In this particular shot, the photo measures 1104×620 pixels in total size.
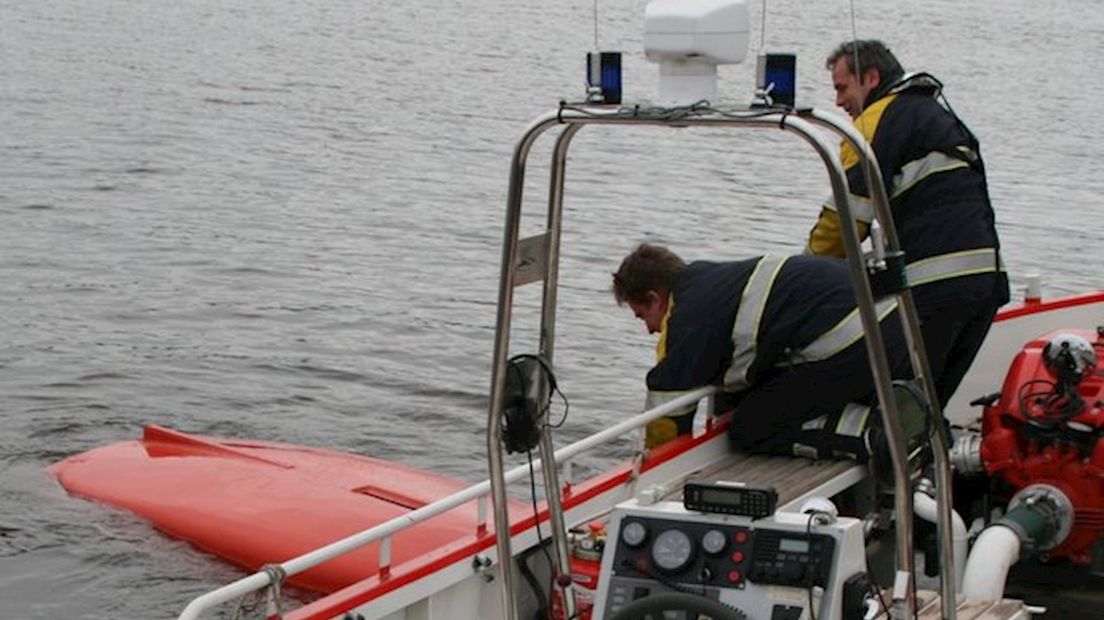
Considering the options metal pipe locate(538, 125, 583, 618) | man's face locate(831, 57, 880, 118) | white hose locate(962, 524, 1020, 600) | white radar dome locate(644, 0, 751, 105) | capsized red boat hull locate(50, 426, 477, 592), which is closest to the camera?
white radar dome locate(644, 0, 751, 105)

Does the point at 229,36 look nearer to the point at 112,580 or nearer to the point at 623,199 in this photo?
the point at 623,199

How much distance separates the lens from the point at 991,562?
5520mm

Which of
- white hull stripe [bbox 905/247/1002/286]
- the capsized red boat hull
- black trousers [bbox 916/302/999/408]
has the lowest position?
the capsized red boat hull

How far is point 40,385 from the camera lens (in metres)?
11.8

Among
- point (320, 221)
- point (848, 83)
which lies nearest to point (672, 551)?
point (848, 83)

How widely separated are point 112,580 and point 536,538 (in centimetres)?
366

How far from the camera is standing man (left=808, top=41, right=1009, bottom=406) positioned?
5.97m

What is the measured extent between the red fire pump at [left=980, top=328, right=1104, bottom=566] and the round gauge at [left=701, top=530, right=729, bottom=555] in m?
1.98

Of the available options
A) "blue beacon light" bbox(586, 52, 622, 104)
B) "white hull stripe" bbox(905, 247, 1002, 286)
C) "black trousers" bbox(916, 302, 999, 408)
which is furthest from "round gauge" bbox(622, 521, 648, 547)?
"white hull stripe" bbox(905, 247, 1002, 286)

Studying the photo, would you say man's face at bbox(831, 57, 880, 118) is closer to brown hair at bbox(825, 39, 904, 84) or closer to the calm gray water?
brown hair at bbox(825, 39, 904, 84)

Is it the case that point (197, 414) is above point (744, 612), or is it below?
below

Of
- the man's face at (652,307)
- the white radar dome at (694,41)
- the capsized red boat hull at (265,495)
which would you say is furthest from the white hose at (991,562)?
the capsized red boat hull at (265,495)

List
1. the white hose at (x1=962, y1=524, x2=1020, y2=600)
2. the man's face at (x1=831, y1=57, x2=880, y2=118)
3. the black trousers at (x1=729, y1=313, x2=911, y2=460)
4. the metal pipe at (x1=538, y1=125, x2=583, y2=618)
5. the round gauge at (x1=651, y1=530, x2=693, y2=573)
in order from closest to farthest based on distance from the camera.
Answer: the round gauge at (x1=651, y1=530, x2=693, y2=573), the metal pipe at (x1=538, y1=125, x2=583, y2=618), the white hose at (x1=962, y1=524, x2=1020, y2=600), the black trousers at (x1=729, y1=313, x2=911, y2=460), the man's face at (x1=831, y1=57, x2=880, y2=118)

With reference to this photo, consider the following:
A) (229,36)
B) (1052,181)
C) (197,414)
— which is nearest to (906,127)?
(197,414)
